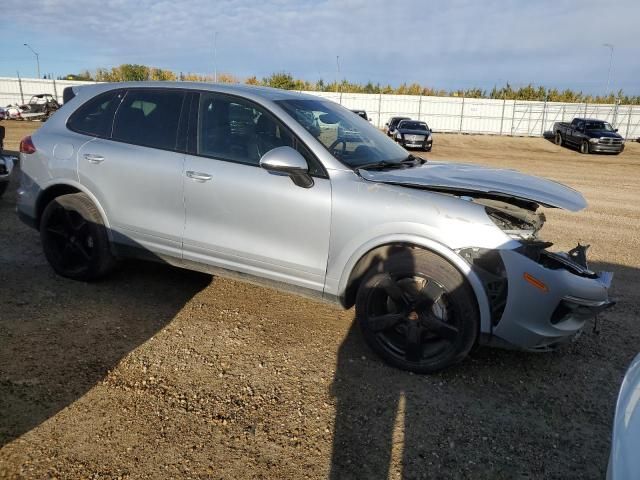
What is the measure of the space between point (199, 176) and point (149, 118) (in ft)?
2.77

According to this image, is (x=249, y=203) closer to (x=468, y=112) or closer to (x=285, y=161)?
(x=285, y=161)

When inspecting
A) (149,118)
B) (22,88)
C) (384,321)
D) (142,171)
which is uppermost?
(22,88)

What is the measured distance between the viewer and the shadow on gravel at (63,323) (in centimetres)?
296

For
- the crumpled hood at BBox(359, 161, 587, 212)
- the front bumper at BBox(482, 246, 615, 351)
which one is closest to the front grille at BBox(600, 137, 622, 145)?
the crumpled hood at BBox(359, 161, 587, 212)

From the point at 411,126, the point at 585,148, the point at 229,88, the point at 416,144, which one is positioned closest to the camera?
the point at 229,88

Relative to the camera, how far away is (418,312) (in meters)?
3.25

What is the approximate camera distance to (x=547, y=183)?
143 inches

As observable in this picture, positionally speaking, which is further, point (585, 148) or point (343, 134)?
point (585, 148)

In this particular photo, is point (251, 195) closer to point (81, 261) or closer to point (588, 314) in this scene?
point (81, 261)

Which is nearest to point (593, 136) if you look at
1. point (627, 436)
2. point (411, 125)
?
point (411, 125)

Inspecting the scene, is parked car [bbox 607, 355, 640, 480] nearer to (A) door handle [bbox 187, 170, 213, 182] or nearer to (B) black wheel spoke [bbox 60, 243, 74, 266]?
(A) door handle [bbox 187, 170, 213, 182]

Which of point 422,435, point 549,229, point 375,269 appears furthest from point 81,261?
point 549,229

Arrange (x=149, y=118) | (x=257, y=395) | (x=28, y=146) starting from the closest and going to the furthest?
(x=257, y=395) → (x=149, y=118) → (x=28, y=146)

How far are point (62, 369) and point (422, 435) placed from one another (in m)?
2.31
